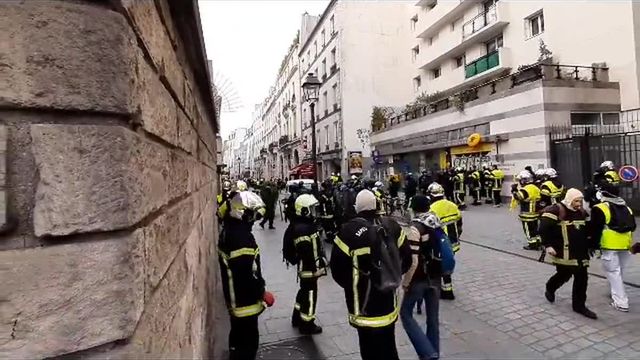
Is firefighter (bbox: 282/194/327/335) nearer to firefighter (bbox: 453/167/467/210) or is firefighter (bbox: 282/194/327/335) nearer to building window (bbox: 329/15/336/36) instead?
firefighter (bbox: 453/167/467/210)

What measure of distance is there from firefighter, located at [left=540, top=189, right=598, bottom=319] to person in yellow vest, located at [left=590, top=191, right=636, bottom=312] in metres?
0.17

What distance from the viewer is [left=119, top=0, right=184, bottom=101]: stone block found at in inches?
45.3

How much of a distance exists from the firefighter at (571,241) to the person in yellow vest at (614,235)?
165 mm

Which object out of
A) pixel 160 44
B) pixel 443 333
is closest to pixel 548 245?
pixel 443 333

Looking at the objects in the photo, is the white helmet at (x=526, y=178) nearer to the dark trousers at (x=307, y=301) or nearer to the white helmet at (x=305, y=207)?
the white helmet at (x=305, y=207)

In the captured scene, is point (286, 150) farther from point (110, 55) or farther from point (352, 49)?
point (110, 55)

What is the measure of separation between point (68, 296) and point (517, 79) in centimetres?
1964

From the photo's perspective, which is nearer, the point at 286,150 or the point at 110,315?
the point at 110,315

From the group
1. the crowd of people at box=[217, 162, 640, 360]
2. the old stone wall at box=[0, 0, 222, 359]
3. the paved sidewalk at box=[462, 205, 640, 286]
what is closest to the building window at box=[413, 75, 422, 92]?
the paved sidewalk at box=[462, 205, 640, 286]

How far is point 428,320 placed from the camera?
4.38m

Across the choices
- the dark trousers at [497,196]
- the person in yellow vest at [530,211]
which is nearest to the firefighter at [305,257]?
the person in yellow vest at [530,211]

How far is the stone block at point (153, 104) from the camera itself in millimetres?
1168

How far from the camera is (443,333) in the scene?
16.5ft

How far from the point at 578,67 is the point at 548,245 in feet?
48.2
